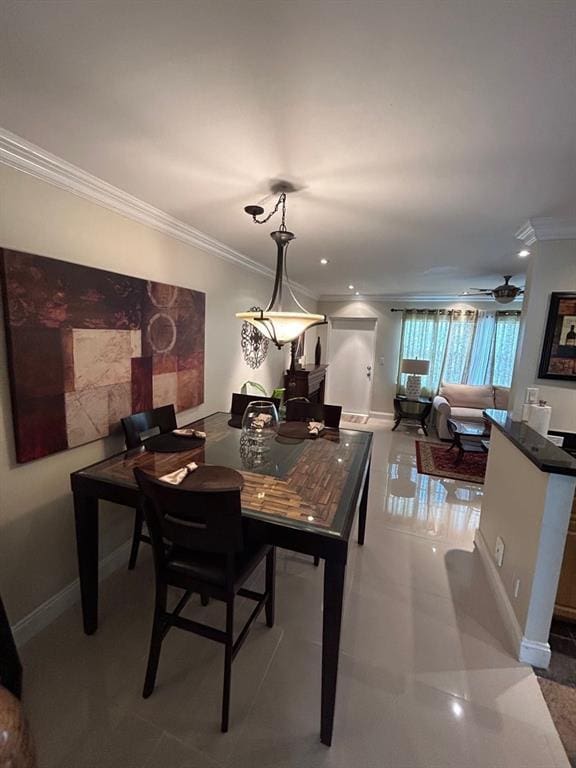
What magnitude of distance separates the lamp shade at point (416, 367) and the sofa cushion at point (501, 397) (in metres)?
1.11

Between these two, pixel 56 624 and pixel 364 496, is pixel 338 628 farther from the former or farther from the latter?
pixel 56 624

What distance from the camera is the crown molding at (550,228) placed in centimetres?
214

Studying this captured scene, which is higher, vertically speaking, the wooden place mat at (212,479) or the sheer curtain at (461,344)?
the sheer curtain at (461,344)

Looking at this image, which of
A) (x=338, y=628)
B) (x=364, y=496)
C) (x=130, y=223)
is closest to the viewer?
(x=338, y=628)

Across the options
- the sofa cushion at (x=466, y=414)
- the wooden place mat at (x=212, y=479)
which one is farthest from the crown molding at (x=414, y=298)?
the wooden place mat at (x=212, y=479)

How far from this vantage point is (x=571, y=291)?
7.30 feet

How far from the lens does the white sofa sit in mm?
5055

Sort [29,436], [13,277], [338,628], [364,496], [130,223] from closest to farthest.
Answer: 1. [338,628]
2. [13,277]
3. [29,436]
4. [130,223]
5. [364,496]

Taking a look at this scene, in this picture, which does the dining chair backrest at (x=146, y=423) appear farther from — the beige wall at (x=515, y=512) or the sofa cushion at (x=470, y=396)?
the sofa cushion at (x=470, y=396)

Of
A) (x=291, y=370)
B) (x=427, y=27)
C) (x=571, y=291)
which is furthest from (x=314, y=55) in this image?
(x=291, y=370)

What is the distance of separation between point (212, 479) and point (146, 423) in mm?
881

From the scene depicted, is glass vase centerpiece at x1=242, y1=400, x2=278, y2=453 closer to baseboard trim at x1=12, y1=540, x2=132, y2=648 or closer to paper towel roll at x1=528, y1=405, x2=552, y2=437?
baseboard trim at x1=12, y1=540, x2=132, y2=648

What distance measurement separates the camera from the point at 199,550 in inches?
53.7

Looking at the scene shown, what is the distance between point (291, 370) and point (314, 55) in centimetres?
406
